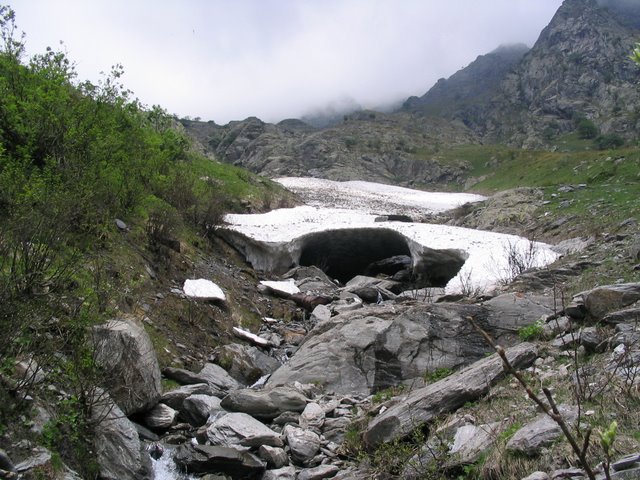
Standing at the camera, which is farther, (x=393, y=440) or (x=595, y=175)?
(x=595, y=175)

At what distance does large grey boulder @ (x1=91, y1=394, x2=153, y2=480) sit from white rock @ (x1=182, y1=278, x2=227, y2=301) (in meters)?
5.70

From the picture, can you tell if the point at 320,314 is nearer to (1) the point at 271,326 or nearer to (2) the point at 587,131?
(1) the point at 271,326

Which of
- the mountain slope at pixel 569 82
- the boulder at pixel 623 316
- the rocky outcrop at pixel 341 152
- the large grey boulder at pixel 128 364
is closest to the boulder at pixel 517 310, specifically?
the boulder at pixel 623 316

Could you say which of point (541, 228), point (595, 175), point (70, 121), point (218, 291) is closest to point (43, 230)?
point (70, 121)

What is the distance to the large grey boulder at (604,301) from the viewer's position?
7.38 metres

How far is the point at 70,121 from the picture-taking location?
1132cm

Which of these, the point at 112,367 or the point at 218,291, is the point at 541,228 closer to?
the point at 218,291

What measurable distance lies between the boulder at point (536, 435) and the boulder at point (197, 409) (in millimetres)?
4914

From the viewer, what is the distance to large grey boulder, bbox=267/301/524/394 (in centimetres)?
930

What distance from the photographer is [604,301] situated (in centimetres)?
746

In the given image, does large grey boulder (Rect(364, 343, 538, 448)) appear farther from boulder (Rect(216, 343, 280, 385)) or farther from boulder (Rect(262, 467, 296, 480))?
boulder (Rect(216, 343, 280, 385))

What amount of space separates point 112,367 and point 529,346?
607 centimetres

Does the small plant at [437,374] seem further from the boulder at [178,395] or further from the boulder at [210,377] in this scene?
the boulder at [178,395]

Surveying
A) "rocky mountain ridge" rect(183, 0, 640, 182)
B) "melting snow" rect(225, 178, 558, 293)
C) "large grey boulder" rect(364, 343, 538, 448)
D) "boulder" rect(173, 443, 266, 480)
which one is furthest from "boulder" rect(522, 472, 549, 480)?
"rocky mountain ridge" rect(183, 0, 640, 182)
